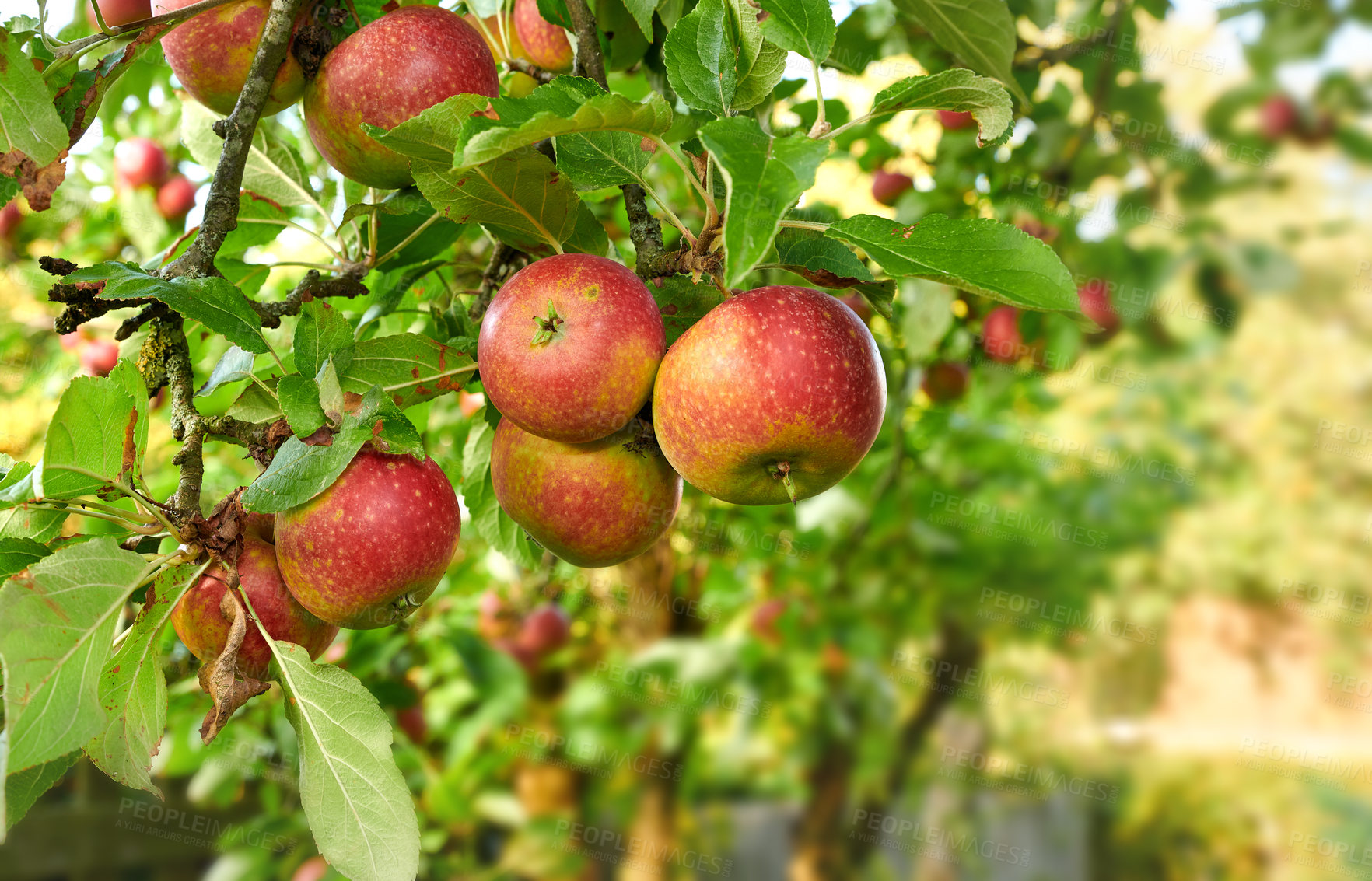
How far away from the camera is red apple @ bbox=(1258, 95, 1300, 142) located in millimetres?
2338

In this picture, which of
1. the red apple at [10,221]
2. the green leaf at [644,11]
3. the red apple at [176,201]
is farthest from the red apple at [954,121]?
the red apple at [10,221]

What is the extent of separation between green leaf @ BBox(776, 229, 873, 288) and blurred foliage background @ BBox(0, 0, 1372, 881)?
14cm

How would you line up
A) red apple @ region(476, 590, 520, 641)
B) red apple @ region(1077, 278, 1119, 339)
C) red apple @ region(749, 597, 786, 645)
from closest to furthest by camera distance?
red apple @ region(1077, 278, 1119, 339) → red apple @ region(476, 590, 520, 641) → red apple @ region(749, 597, 786, 645)

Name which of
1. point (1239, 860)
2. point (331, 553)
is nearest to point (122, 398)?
point (331, 553)

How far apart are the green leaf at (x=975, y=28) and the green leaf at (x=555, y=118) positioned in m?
0.39

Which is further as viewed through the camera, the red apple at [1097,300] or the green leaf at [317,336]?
the red apple at [1097,300]

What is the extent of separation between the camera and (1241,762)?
4.02 meters

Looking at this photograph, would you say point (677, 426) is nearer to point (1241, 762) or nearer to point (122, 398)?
point (122, 398)

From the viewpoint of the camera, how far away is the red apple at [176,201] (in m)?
1.80

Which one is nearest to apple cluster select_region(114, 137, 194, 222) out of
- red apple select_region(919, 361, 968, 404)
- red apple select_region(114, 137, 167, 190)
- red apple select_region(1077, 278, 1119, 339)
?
red apple select_region(114, 137, 167, 190)

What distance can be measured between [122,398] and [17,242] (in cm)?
197

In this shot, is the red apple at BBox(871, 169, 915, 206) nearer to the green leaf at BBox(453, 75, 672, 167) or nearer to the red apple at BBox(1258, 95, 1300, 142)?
the green leaf at BBox(453, 75, 672, 167)

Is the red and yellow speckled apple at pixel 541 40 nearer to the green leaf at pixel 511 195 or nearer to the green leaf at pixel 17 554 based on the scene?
the green leaf at pixel 511 195

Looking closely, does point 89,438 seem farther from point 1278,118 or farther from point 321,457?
point 1278,118
